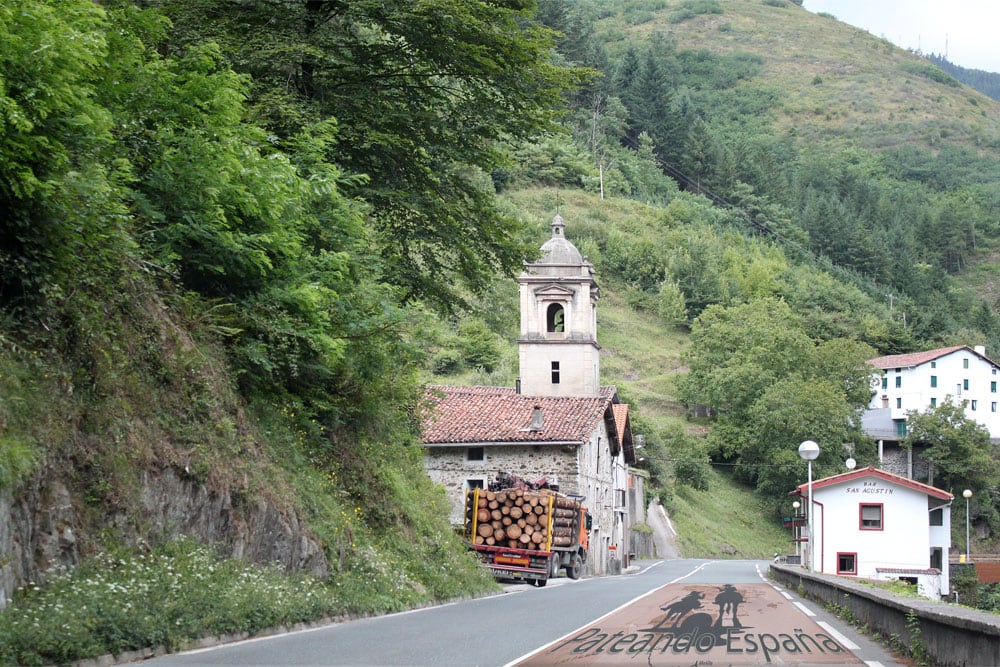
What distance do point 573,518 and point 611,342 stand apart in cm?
7285

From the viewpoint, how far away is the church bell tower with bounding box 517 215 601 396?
176 feet

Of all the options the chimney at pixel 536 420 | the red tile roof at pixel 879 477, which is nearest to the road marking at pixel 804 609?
the chimney at pixel 536 420

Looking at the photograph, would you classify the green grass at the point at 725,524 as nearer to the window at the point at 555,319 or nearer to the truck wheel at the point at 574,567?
the window at the point at 555,319

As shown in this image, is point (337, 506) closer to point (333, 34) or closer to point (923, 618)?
point (333, 34)

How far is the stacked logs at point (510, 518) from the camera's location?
1256 inches

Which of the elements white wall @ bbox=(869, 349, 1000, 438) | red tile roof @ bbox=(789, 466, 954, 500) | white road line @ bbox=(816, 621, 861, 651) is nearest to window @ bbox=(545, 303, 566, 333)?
red tile roof @ bbox=(789, 466, 954, 500)

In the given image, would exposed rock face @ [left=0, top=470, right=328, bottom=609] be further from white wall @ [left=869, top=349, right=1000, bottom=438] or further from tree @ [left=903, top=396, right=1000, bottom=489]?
white wall @ [left=869, top=349, right=1000, bottom=438]

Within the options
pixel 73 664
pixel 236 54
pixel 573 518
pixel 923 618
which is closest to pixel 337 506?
pixel 236 54

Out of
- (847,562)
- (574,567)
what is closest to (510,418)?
(574,567)

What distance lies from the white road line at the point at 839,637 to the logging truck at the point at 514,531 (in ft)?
51.8

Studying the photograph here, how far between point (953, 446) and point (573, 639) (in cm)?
7947

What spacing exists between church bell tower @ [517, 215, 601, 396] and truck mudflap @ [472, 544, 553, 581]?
71.7 ft

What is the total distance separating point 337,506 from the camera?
735 inches

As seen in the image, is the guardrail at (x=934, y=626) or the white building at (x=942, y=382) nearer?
the guardrail at (x=934, y=626)
